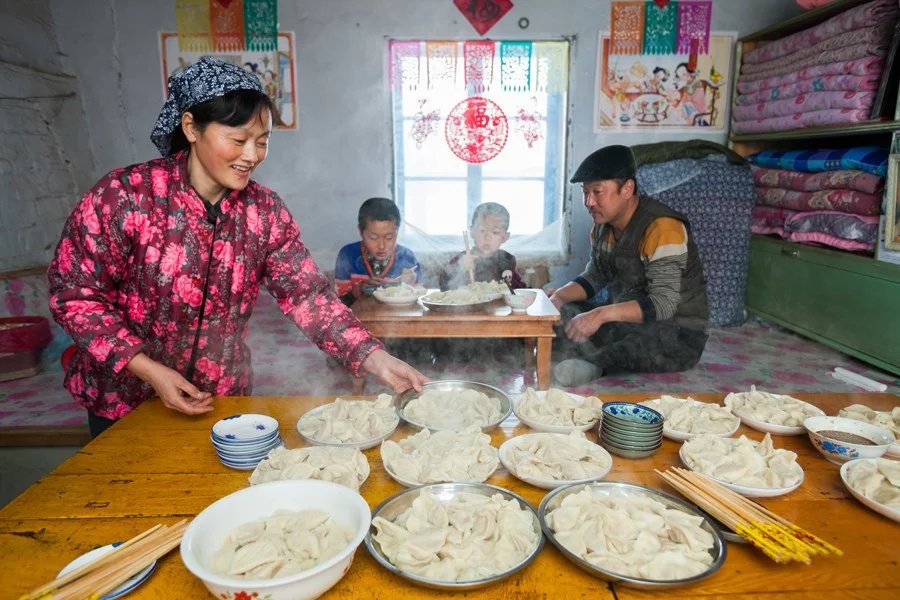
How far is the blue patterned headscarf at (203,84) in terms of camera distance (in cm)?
172

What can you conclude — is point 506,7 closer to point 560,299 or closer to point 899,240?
point 560,299

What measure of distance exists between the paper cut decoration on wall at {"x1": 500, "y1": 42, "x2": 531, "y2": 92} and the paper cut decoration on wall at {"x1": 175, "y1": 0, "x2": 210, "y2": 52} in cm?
289

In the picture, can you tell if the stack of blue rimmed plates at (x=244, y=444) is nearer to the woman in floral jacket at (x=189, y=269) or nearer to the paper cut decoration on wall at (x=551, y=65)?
the woman in floral jacket at (x=189, y=269)

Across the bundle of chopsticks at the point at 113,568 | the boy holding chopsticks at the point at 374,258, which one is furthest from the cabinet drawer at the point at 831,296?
the bundle of chopsticks at the point at 113,568

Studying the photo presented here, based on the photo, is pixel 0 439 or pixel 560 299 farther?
pixel 560 299

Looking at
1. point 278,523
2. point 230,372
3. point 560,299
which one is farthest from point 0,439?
point 560,299

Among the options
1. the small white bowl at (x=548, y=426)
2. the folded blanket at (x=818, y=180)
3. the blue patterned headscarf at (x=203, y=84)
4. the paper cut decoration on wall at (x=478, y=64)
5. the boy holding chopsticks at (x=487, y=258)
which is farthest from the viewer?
the paper cut decoration on wall at (x=478, y=64)

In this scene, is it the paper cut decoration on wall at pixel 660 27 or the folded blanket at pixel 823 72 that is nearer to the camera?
the folded blanket at pixel 823 72

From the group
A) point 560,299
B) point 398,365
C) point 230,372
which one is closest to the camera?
point 398,365

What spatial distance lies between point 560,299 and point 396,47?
121 inches

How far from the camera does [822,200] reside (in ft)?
15.2

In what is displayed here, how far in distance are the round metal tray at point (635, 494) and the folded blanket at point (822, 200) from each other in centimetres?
402

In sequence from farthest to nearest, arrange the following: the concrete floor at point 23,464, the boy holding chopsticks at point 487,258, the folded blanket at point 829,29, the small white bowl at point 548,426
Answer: the boy holding chopsticks at point 487,258, the folded blanket at point 829,29, the concrete floor at point 23,464, the small white bowl at point 548,426

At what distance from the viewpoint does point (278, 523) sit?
1.17m
